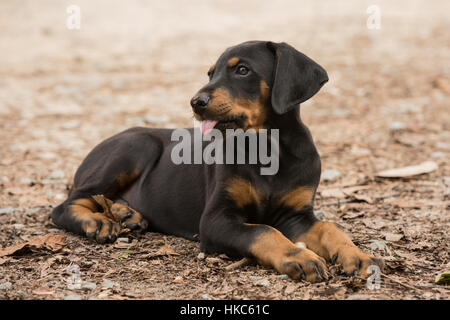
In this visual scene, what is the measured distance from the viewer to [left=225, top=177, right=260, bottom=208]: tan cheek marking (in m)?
4.25

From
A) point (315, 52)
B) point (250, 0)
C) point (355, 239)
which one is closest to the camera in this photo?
point (355, 239)

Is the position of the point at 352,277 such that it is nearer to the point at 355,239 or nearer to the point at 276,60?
the point at 355,239

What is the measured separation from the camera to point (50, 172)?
6.89 meters

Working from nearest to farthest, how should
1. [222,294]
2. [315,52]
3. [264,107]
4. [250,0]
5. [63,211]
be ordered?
[222,294], [264,107], [63,211], [315,52], [250,0]

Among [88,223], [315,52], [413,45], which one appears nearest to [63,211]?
[88,223]

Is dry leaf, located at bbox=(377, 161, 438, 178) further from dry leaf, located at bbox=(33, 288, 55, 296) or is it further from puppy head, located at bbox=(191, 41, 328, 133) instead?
dry leaf, located at bbox=(33, 288, 55, 296)

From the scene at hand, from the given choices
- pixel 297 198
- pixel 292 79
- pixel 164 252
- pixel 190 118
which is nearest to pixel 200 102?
pixel 292 79

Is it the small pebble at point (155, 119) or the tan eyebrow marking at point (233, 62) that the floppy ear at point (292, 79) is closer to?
the tan eyebrow marking at point (233, 62)

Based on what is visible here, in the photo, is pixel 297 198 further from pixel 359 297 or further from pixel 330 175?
pixel 330 175

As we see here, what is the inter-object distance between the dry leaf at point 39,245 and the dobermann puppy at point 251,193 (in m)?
0.21

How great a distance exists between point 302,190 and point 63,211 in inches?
78.2

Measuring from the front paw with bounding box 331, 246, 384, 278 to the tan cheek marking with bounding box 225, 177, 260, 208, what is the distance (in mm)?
765

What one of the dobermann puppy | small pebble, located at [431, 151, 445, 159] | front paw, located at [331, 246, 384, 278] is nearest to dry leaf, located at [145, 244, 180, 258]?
the dobermann puppy

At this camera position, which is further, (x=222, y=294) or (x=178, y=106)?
(x=178, y=106)
